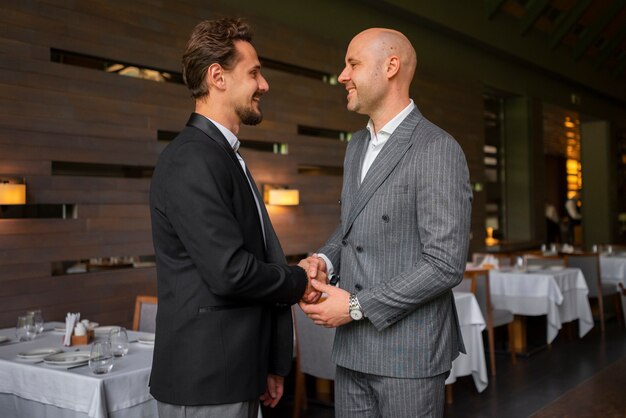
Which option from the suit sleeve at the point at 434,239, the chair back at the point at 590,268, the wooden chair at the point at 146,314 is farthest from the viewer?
the chair back at the point at 590,268

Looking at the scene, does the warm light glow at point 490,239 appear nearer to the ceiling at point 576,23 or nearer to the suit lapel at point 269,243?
the ceiling at point 576,23

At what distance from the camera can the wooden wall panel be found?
5031 mm

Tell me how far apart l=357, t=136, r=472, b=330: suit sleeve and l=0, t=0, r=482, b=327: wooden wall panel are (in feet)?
13.2

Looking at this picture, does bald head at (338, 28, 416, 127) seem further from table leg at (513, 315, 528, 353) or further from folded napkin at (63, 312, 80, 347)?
table leg at (513, 315, 528, 353)

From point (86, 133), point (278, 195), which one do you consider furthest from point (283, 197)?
point (86, 133)

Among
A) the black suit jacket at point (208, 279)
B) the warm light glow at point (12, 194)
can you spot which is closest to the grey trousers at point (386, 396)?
the black suit jacket at point (208, 279)

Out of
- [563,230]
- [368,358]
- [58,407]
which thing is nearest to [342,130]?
[58,407]

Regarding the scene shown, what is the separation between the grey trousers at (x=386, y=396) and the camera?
177 centimetres

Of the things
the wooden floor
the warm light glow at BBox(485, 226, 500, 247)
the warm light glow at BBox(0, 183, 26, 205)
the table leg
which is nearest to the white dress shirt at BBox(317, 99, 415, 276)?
the wooden floor

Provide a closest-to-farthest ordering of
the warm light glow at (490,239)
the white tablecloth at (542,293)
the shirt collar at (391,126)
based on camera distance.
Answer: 1. the shirt collar at (391,126)
2. the white tablecloth at (542,293)
3. the warm light glow at (490,239)

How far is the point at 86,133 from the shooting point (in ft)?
18.0

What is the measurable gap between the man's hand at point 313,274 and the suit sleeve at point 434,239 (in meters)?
0.17

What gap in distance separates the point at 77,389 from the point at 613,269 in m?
7.41

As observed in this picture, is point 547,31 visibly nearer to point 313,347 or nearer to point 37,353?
point 313,347
